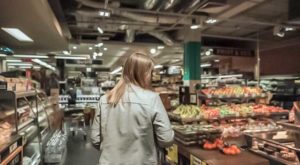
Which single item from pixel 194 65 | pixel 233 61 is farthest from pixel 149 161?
pixel 233 61

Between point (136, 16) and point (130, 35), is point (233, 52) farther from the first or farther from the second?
point (136, 16)

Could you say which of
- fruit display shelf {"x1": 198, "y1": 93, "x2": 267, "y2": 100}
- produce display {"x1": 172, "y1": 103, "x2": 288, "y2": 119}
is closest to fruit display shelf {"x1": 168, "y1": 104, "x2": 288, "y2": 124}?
produce display {"x1": 172, "y1": 103, "x2": 288, "y2": 119}

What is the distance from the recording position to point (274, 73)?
33.3ft

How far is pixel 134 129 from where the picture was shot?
1.89m

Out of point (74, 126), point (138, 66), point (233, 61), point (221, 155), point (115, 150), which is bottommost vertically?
point (74, 126)

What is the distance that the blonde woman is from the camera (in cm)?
189

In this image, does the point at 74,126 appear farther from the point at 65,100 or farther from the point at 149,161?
the point at 149,161

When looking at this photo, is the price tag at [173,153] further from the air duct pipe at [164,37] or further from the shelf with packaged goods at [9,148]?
the air duct pipe at [164,37]

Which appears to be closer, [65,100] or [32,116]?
[32,116]

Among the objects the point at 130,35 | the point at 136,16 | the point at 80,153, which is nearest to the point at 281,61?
the point at 130,35

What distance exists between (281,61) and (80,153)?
303 inches

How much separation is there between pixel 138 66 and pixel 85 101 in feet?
25.8

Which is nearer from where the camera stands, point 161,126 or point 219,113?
point 161,126

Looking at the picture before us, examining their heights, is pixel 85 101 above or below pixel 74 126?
above
